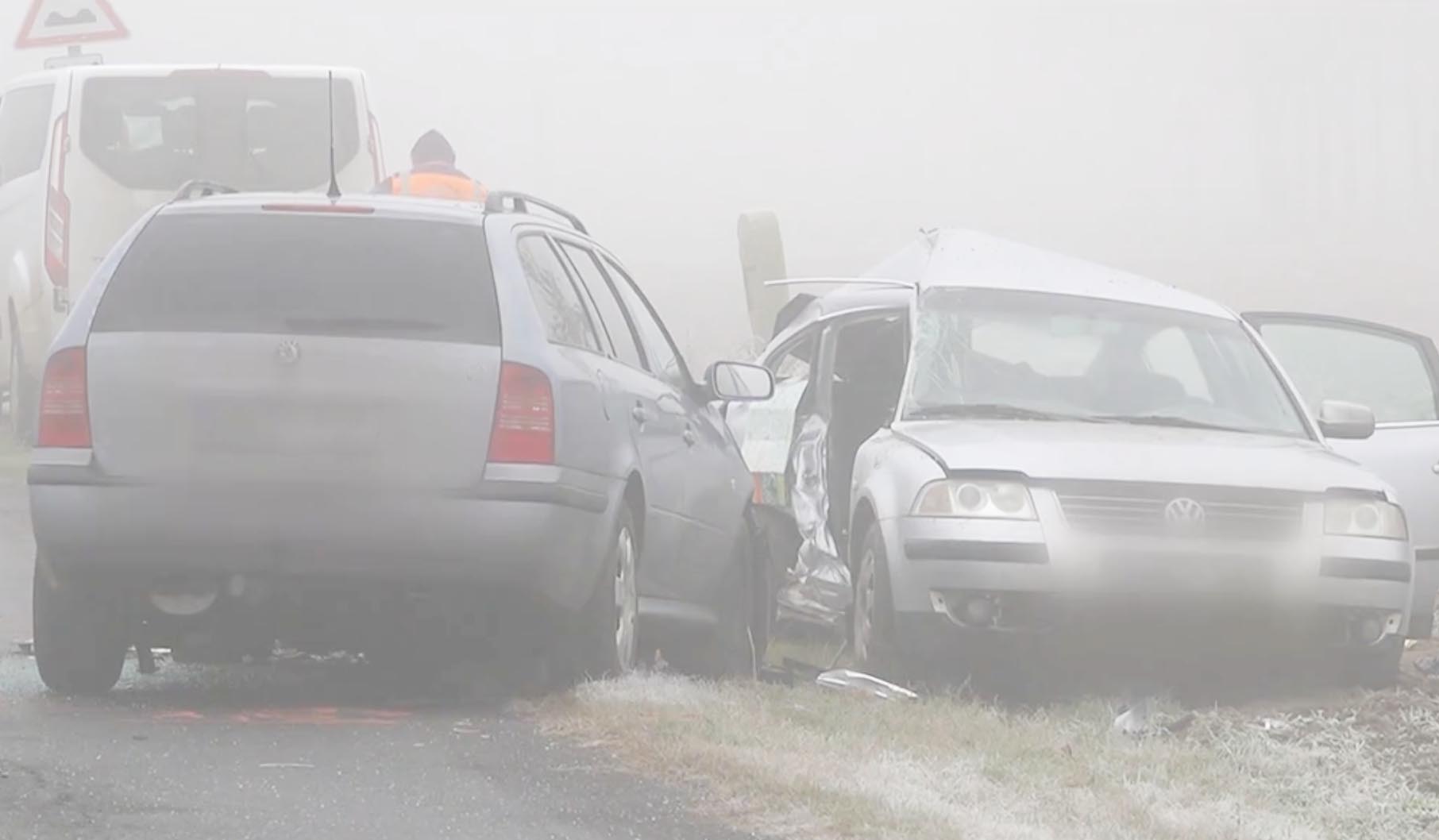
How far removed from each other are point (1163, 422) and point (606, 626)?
8.98 ft

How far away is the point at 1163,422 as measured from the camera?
10062mm

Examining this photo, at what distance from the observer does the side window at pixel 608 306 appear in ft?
29.8

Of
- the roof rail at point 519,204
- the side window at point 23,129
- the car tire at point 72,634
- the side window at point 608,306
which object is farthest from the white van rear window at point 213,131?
the car tire at point 72,634

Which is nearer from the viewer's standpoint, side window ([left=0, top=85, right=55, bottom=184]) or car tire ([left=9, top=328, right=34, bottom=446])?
side window ([left=0, top=85, right=55, bottom=184])

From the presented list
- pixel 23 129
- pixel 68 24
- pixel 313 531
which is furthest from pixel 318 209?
pixel 68 24

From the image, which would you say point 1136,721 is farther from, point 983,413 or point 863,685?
point 983,413

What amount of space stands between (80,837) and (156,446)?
6.63 feet

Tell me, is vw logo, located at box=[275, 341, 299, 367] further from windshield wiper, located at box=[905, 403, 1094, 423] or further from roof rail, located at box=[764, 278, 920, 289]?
roof rail, located at box=[764, 278, 920, 289]

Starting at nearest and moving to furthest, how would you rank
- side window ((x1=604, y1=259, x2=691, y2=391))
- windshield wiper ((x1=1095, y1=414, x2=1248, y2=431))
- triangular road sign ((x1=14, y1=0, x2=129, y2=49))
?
side window ((x1=604, y1=259, x2=691, y2=391)) → windshield wiper ((x1=1095, y1=414, x2=1248, y2=431)) → triangular road sign ((x1=14, y1=0, x2=129, y2=49))

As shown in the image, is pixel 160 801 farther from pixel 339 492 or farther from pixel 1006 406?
pixel 1006 406

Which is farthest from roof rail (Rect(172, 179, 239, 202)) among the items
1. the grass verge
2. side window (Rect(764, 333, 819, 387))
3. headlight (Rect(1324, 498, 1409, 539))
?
headlight (Rect(1324, 498, 1409, 539))

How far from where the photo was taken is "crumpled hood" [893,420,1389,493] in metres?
9.20

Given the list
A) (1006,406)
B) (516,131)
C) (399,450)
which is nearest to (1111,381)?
(1006,406)

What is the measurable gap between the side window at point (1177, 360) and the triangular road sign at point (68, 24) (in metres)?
13.4
